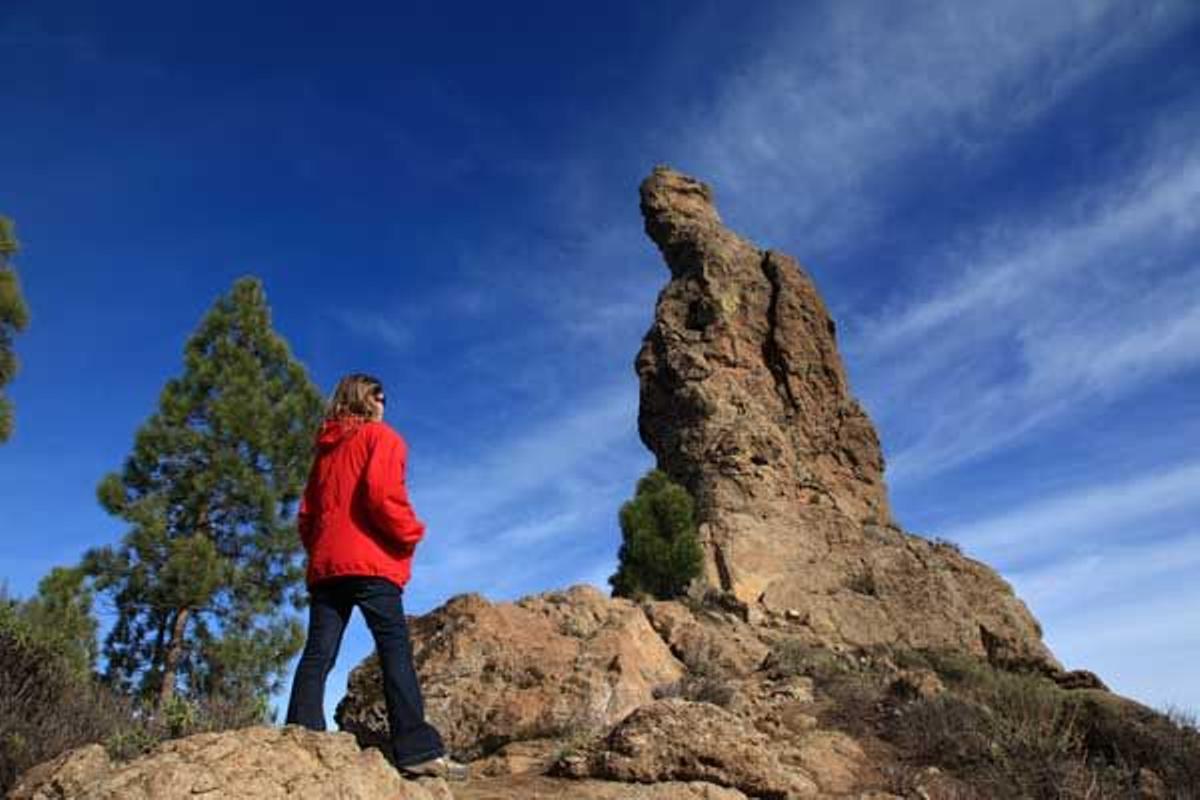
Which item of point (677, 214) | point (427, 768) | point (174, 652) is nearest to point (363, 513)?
point (427, 768)

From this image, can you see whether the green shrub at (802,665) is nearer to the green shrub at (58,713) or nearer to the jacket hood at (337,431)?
the green shrub at (58,713)

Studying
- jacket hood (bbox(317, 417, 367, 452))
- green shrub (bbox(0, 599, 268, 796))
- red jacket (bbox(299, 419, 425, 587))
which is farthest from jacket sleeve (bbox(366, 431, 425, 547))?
green shrub (bbox(0, 599, 268, 796))

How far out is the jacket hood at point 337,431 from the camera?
5.05 meters

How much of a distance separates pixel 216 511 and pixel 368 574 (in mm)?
12994

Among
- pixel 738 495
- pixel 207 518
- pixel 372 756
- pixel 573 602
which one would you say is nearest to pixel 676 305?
pixel 738 495

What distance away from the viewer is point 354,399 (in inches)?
201

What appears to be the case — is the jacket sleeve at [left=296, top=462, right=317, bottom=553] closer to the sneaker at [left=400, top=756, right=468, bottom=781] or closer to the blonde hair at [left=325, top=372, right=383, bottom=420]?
the blonde hair at [left=325, top=372, right=383, bottom=420]

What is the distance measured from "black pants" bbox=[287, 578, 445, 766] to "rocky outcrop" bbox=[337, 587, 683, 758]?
132 inches

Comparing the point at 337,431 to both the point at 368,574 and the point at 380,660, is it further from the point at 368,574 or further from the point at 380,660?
the point at 380,660

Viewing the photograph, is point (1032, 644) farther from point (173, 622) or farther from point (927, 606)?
point (173, 622)

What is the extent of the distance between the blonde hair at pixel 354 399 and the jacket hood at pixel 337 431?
3 centimetres

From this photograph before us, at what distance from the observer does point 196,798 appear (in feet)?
11.7

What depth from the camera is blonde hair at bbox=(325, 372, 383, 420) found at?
5121 mm

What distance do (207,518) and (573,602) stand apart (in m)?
8.68
